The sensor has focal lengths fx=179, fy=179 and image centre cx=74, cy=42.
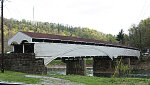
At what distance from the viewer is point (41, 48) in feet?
63.6

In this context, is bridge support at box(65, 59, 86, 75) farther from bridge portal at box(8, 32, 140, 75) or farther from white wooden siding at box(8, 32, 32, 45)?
white wooden siding at box(8, 32, 32, 45)

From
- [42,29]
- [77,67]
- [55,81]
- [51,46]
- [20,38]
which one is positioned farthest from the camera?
[42,29]

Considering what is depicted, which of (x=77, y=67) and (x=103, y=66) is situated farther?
(x=103, y=66)

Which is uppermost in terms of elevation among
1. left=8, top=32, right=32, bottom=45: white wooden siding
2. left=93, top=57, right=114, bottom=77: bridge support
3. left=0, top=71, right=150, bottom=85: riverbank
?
left=8, top=32, right=32, bottom=45: white wooden siding

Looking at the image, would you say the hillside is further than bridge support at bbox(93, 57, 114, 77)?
Yes

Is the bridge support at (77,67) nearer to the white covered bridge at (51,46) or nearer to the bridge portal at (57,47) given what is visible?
the bridge portal at (57,47)

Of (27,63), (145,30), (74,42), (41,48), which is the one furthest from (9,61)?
(145,30)

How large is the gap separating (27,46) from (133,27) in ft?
168

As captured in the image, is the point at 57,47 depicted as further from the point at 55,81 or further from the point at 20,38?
the point at 55,81

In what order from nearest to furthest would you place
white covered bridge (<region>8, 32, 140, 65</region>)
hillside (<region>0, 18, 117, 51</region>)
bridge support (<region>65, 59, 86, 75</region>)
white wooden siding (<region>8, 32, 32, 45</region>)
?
white wooden siding (<region>8, 32, 32, 45</region>) → white covered bridge (<region>8, 32, 140, 65</region>) → bridge support (<region>65, 59, 86, 75</region>) → hillside (<region>0, 18, 117, 51</region>)

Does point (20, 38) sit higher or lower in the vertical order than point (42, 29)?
lower

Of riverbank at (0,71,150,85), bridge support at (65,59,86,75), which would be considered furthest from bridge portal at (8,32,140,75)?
riverbank at (0,71,150,85)

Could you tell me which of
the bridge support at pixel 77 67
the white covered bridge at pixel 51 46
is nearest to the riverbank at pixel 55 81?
the white covered bridge at pixel 51 46

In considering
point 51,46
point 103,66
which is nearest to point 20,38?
point 51,46
